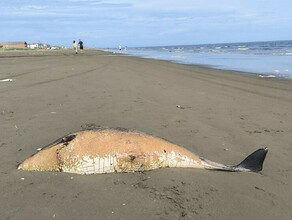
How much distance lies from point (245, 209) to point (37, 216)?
160 cm

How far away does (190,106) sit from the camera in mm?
6641

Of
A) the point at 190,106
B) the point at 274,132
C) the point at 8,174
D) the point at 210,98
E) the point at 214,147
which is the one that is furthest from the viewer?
the point at 210,98

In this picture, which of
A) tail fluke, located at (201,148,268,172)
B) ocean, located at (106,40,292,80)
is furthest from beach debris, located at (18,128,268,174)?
ocean, located at (106,40,292,80)

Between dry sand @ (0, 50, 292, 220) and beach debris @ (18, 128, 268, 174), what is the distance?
9cm

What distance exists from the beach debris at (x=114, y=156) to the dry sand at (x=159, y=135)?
9 centimetres

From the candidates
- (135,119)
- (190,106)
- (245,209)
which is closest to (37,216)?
(245,209)

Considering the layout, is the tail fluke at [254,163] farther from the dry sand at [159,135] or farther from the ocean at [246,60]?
the ocean at [246,60]

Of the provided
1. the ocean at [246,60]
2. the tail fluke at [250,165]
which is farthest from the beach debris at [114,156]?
the ocean at [246,60]

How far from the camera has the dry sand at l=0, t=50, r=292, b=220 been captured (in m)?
2.76

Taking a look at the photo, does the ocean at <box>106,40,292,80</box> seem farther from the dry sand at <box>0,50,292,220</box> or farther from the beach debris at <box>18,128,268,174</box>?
the beach debris at <box>18,128,268,174</box>

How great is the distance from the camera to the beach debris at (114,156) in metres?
3.36

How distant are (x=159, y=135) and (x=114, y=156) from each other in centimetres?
130

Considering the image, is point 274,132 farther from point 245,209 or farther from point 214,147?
point 245,209

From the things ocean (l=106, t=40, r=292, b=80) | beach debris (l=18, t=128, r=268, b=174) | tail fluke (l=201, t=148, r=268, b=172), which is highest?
beach debris (l=18, t=128, r=268, b=174)
